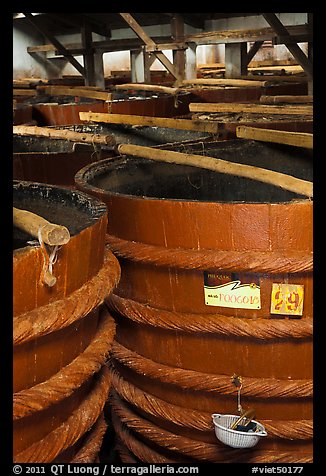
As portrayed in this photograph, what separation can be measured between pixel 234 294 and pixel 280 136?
138cm

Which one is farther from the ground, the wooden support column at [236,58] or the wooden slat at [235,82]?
the wooden support column at [236,58]

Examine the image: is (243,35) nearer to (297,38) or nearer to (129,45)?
(297,38)

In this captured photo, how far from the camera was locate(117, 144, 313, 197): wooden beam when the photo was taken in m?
2.36

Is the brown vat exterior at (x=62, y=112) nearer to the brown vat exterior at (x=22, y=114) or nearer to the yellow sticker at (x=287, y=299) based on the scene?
the brown vat exterior at (x=22, y=114)

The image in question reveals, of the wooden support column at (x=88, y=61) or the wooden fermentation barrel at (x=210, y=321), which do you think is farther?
the wooden support column at (x=88, y=61)

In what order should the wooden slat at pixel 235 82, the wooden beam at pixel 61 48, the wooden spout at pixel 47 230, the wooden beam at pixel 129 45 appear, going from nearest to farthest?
the wooden spout at pixel 47 230, the wooden slat at pixel 235 82, the wooden beam at pixel 129 45, the wooden beam at pixel 61 48

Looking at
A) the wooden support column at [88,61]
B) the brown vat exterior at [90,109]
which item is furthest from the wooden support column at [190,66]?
the brown vat exterior at [90,109]

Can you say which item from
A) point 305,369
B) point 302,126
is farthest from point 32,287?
point 302,126

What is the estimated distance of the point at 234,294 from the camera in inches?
89.3

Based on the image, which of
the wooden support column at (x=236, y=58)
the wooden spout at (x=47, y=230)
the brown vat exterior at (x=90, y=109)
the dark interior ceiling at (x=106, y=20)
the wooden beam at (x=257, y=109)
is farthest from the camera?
the dark interior ceiling at (x=106, y=20)

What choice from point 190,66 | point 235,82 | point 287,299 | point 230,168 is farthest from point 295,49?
point 287,299

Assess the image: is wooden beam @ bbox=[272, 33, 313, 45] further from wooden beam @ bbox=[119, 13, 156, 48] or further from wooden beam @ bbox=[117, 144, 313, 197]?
wooden beam @ bbox=[117, 144, 313, 197]

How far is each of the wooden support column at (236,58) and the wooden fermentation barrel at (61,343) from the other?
7.29m

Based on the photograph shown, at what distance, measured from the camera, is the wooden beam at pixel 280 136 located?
3264 millimetres
